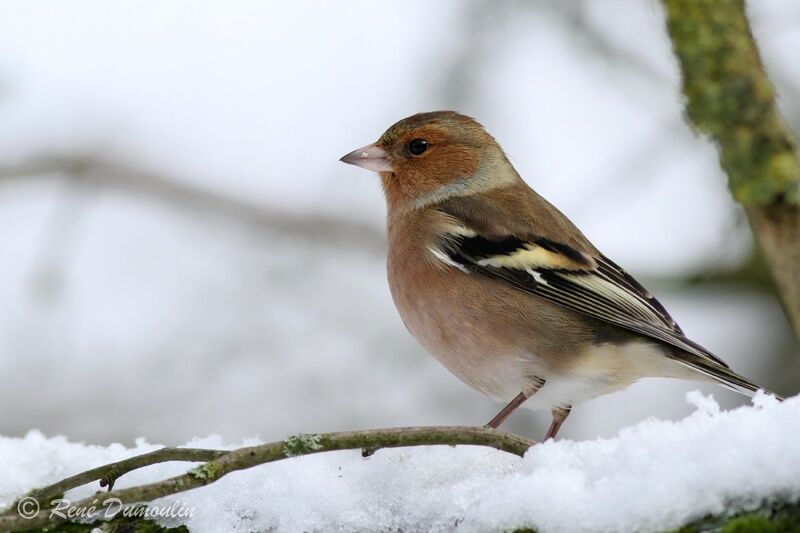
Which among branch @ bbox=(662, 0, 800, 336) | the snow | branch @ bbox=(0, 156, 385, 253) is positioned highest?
branch @ bbox=(0, 156, 385, 253)

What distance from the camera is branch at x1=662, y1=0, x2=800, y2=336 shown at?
330 cm

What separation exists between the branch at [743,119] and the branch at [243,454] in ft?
4.85

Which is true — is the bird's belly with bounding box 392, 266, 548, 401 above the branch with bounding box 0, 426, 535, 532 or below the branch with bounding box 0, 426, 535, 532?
above

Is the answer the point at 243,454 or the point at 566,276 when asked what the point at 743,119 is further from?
the point at 243,454

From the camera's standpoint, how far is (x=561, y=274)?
3.92 meters

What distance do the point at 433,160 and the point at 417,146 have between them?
0.11 m

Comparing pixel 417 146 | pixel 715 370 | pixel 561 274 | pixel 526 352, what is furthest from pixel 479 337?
pixel 417 146

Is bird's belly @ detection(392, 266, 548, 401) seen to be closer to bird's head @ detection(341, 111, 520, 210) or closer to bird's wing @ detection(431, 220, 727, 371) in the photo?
bird's wing @ detection(431, 220, 727, 371)

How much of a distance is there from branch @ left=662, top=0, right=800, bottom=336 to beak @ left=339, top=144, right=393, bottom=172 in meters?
1.62

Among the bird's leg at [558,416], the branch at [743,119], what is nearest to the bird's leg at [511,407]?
the bird's leg at [558,416]

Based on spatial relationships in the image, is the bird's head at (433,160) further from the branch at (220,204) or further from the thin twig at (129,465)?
the thin twig at (129,465)

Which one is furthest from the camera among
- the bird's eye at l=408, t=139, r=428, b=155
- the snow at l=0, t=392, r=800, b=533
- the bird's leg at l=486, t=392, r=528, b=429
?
the bird's eye at l=408, t=139, r=428, b=155

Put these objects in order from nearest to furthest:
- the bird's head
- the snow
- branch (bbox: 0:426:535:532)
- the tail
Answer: the snow → branch (bbox: 0:426:535:532) → the tail → the bird's head

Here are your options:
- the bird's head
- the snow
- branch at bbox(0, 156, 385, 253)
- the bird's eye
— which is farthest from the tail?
branch at bbox(0, 156, 385, 253)
